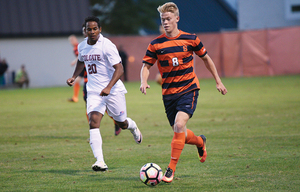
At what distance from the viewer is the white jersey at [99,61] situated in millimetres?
6449

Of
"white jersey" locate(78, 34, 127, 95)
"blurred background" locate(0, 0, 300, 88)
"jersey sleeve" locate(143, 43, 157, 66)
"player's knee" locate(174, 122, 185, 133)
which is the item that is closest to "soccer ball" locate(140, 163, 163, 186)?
"player's knee" locate(174, 122, 185, 133)

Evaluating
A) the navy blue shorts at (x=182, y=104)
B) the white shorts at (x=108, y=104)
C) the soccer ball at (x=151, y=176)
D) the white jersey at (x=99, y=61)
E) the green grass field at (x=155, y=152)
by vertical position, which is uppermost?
the white jersey at (x=99, y=61)

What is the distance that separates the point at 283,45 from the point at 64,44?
15150 mm

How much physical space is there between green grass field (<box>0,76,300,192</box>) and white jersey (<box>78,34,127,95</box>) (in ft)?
3.99

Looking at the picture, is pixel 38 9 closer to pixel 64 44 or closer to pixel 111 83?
pixel 64 44

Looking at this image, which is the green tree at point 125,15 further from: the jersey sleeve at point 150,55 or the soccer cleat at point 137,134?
the jersey sleeve at point 150,55

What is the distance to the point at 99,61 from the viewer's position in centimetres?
650

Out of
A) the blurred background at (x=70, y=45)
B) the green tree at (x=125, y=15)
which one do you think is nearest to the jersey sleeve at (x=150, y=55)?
the blurred background at (x=70, y=45)

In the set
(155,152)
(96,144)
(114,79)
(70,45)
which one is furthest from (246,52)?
(96,144)

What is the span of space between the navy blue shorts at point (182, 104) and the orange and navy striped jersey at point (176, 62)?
0.06 metres

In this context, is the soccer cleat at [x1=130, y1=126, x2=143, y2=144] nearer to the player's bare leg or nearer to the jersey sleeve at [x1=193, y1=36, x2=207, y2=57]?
the player's bare leg

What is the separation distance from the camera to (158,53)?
5.91m

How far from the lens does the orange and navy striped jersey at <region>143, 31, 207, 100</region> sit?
584 cm

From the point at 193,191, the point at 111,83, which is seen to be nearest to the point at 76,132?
the point at 111,83
